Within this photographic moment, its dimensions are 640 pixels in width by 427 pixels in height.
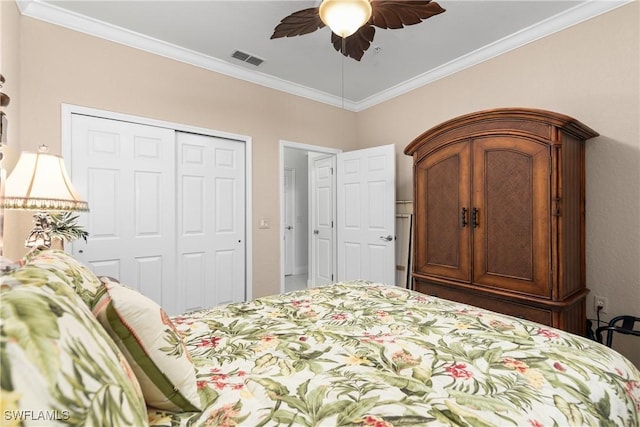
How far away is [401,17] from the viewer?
1.92m

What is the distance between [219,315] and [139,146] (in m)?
2.18

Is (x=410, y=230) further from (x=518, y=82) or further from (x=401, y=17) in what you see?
(x=401, y=17)

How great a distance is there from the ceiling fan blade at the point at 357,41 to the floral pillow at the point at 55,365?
7.06 ft

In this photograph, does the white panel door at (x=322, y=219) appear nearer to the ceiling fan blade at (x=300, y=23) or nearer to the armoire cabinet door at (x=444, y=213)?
the armoire cabinet door at (x=444, y=213)

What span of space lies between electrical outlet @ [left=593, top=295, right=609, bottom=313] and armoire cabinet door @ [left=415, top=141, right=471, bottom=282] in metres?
0.95

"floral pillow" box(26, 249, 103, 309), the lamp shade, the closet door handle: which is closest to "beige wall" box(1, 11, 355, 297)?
the lamp shade

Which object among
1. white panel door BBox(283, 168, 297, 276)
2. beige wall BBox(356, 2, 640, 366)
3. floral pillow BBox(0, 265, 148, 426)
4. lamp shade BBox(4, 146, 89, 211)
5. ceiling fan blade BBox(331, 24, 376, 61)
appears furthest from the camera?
white panel door BBox(283, 168, 297, 276)

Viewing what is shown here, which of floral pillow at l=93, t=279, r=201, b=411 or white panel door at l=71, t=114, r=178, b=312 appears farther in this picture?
white panel door at l=71, t=114, r=178, b=312

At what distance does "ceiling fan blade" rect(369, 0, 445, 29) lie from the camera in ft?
5.75

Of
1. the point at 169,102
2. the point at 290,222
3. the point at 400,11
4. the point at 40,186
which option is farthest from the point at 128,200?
the point at 290,222

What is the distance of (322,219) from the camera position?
4711 millimetres

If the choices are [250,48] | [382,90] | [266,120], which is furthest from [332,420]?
[382,90]

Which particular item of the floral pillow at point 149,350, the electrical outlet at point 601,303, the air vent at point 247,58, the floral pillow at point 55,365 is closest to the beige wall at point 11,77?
the air vent at point 247,58

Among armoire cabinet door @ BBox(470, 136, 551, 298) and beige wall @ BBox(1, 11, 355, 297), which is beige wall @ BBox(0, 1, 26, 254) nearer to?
beige wall @ BBox(1, 11, 355, 297)
